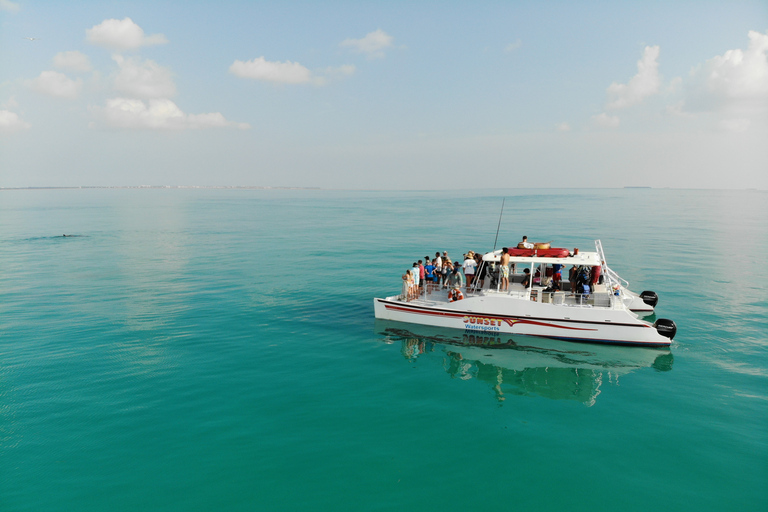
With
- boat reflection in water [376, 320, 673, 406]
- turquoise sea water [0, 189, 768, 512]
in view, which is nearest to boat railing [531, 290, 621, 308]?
boat reflection in water [376, 320, 673, 406]

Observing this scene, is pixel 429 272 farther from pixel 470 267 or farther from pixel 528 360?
pixel 528 360

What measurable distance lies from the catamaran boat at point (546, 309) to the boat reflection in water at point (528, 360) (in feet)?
1.54

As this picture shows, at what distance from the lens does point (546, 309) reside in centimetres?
1931

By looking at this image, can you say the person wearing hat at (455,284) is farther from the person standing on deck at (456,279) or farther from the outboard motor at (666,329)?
the outboard motor at (666,329)

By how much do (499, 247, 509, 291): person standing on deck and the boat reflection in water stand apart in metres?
2.40

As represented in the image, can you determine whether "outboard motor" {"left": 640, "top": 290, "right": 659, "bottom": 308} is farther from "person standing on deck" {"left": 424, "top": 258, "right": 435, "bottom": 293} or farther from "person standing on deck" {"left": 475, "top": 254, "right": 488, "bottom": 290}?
"person standing on deck" {"left": 424, "top": 258, "right": 435, "bottom": 293}

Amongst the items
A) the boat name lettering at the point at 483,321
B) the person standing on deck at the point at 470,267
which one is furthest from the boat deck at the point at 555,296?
the boat name lettering at the point at 483,321

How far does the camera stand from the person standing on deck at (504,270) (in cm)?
1948

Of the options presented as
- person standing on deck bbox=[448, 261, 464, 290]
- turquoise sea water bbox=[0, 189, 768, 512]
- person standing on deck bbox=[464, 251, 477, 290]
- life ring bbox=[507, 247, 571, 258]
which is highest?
life ring bbox=[507, 247, 571, 258]

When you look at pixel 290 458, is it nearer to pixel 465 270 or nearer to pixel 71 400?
pixel 71 400

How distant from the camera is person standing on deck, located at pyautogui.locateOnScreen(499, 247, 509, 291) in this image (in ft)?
63.9

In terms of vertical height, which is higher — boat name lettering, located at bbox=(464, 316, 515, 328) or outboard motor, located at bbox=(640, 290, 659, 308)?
outboard motor, located at bbox=(640, 290, 659, 308)

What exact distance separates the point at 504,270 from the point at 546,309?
8.32ft

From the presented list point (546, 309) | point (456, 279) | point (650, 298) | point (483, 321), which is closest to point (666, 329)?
point (546, 309)
